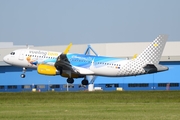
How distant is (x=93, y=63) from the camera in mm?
77875

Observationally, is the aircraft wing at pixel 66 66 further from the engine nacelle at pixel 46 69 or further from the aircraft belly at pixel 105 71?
the aircraft belly at pixel 105 71

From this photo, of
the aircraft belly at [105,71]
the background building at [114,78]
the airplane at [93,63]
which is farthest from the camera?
the background building at [114,78]

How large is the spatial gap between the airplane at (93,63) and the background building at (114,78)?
65.6ft

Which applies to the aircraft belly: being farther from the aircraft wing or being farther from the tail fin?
the tail fin

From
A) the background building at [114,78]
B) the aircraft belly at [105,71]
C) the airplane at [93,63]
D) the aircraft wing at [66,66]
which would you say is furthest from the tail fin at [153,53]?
the background building at [114,78]

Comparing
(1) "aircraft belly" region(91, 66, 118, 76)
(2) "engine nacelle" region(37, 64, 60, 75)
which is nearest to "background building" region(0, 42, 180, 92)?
(1) "aircraft belly" region(91, 66, 118, 76)

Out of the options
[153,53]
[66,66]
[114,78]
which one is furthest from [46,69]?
[114,78]

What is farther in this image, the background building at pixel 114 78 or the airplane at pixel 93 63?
the background building at pixel 114 78

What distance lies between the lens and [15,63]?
81688 millimetres

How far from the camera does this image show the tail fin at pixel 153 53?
76.4m

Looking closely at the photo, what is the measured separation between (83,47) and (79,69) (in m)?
29.7

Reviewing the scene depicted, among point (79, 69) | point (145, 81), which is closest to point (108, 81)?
point (145, 81)

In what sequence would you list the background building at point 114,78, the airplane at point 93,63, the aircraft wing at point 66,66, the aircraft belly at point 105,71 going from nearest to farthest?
the airplane at point 93,63 → the aircraft wing at point 66,66 → the aircraft belly at point 105,71 → the background building at point 114,78

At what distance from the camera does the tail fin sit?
76.4 m
